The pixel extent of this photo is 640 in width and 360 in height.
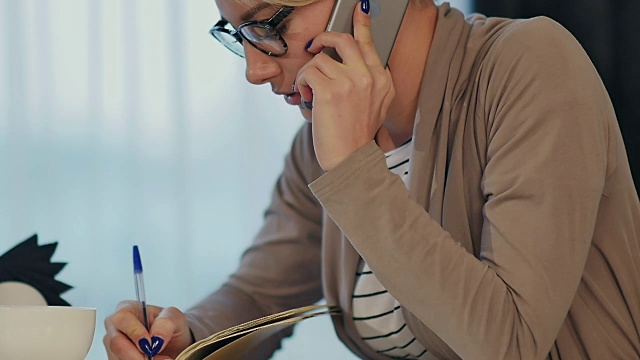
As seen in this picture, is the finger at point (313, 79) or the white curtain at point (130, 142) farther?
the white curtain at point (130, 142)

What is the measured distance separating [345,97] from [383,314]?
373mm

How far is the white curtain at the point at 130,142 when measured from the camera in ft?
8.58

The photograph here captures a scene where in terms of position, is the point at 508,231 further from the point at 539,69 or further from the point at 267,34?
the point at 267,34

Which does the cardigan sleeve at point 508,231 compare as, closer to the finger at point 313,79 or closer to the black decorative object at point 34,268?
the finger at point 313,79

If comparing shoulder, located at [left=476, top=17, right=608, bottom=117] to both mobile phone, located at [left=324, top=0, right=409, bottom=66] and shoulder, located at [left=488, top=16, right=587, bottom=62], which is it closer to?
shoulder, located at [left=488, top=16, right=587, bottom=62]

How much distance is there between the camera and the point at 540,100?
91 centimetres

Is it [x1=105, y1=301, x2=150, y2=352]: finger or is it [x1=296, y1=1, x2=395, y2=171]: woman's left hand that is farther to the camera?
[x1=105, y1=301, x2=150, y2=352]: finger

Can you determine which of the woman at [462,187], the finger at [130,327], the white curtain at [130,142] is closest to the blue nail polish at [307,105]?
the woman at [462,187]

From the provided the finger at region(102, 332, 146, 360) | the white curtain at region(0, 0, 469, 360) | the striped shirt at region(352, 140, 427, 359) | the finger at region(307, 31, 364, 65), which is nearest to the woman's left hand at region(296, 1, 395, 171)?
the finger at region(307, 31, 364, 65)

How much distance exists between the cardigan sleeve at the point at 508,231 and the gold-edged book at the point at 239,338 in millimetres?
165

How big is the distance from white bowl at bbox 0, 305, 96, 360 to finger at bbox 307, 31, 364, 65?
388 millimetres

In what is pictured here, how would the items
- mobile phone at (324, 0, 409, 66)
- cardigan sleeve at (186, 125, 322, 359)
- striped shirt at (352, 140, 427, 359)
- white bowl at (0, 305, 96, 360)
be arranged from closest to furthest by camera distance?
1. white bowl at (0, 305, 96, 360)
2. mobile phone at (324, 0, 409, 66)
3. striped shirt at (352, 140, 427, 359)
4. cardigan sleeve at (186, 125, 322, 359)

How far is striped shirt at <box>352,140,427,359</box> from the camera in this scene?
3.67 feet

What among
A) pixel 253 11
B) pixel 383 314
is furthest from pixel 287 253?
pixel 253 11
